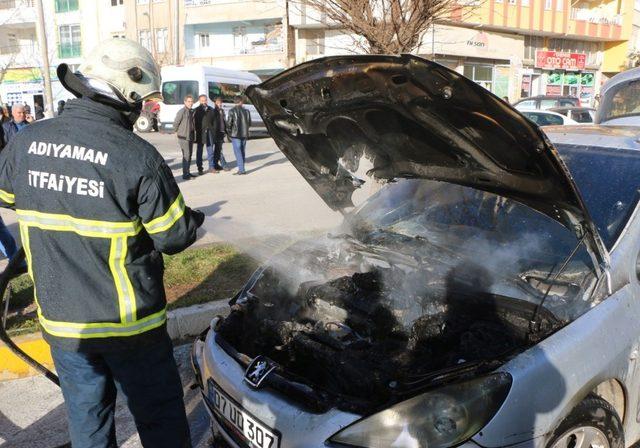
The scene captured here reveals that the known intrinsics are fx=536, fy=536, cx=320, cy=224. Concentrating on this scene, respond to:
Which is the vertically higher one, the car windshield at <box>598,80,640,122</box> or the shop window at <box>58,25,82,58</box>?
the shop window at <box>58,25,82,58</box>

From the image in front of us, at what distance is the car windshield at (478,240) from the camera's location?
100 inches

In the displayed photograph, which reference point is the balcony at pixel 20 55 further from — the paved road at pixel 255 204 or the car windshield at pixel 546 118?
the car windshield at pixel 546 118

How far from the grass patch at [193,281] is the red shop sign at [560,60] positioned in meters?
33.0

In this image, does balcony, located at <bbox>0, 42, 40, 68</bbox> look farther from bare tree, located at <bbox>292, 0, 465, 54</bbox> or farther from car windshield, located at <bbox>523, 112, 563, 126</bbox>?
bare tree, located at <bbox>292, 0, 465, 54</bbox>

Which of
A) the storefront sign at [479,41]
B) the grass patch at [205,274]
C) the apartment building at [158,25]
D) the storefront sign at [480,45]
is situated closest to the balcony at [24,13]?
the apartment building at [158,25]

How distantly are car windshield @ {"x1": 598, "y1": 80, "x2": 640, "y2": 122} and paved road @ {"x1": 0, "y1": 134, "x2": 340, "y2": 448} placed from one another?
3.44 m

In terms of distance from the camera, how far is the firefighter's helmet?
2.18m

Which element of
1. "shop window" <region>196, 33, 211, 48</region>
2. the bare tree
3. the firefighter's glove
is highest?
"shop window" <region>196, 33, 211, 48</region>

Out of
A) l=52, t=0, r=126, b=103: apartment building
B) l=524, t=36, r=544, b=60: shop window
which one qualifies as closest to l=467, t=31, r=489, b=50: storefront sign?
l=524, t=36, r=544, b=60: shop window

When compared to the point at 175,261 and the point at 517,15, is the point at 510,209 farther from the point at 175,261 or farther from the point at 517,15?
the point at 517,15

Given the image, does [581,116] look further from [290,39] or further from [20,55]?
[20,55]

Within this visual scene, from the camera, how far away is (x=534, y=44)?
33.5 meters

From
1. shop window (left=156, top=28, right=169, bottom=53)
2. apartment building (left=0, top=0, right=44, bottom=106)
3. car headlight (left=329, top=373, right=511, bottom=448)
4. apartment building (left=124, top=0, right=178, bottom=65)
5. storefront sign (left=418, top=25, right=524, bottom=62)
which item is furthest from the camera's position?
shop window (left=156, top=28, right=169, bottom=53)

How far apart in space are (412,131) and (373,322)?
0.97 metres
